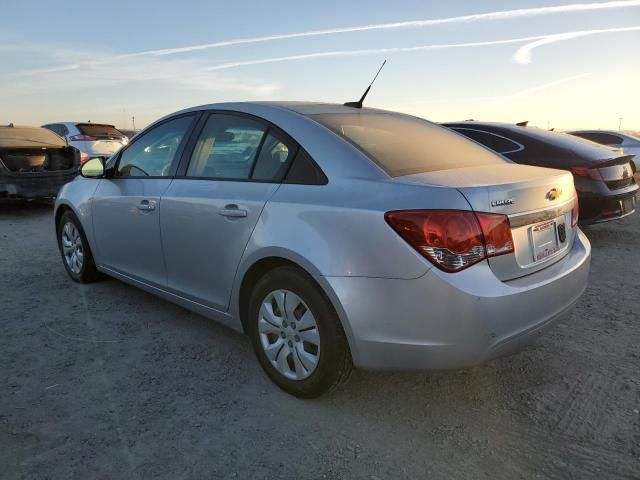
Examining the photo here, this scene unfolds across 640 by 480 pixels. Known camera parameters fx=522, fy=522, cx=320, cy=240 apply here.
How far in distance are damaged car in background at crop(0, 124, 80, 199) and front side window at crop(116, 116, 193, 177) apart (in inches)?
211

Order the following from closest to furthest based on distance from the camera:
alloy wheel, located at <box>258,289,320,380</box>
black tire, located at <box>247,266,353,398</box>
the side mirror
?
black tire, located at <box>247,266,353,398</box>
alloy wheel, located at <box>258,289,320,380</box>
the side mirror

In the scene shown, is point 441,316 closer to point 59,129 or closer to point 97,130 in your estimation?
point 97,130

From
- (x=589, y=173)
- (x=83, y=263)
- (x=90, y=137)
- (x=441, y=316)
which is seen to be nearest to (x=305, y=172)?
(x=441, y=316)

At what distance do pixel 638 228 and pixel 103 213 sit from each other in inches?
265

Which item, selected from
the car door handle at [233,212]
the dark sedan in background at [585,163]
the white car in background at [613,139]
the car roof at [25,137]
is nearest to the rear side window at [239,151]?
the car door handle at [233,212]

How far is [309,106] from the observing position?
129 inches

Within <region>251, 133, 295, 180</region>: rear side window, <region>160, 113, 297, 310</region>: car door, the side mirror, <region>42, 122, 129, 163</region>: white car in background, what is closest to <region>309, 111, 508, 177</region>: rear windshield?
<region>251, 133, 295, 180</region>: rear side window

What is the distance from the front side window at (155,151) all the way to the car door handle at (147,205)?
208mm

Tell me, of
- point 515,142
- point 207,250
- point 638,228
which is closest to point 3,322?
point 207,250

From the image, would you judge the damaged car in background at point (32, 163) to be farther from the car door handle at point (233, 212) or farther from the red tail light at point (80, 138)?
the car door handle at point (233, 212)

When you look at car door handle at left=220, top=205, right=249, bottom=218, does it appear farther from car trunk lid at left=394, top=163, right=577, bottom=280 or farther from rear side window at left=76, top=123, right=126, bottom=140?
rear side window at left=76, top=123, right=126, bottom=140

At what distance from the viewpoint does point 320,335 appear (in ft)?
8.38

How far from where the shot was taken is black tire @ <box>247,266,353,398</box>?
8.23ft

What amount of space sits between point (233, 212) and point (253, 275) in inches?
14.8
